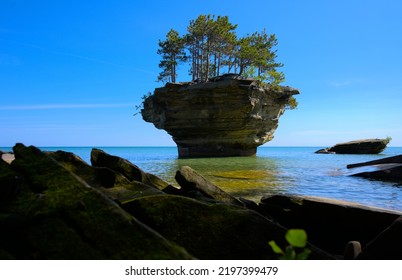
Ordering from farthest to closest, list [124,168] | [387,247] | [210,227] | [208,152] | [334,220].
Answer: [208,152]
[124,168]
[334,220]
[210,227]
[387,247]

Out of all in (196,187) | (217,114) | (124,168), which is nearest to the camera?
(196,187)

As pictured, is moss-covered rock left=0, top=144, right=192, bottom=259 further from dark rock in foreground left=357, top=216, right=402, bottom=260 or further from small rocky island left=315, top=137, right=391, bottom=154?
small rocky island left=315, top=137, right=391, bottom=154

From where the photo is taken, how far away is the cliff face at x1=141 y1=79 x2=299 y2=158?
125 feet

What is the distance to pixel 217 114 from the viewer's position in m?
39.6

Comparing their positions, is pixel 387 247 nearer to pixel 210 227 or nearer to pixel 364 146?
pixel 210 227

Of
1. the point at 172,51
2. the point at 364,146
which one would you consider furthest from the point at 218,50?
the point at 364,146

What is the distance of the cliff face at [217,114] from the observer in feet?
125

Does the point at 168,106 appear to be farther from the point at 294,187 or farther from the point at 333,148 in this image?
the point at 333,148

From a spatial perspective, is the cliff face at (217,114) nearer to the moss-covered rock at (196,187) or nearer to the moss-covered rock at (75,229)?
the moss-covered rock at (196,187)

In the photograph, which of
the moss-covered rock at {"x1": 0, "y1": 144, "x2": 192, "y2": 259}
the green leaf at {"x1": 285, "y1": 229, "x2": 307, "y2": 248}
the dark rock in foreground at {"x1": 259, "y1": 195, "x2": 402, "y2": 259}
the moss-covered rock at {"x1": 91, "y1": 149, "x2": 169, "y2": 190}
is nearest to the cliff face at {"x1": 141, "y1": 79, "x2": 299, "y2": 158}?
the moss-covered rock at {"x1": 91, "y1": 149, "x2": 169, "y2": 190}

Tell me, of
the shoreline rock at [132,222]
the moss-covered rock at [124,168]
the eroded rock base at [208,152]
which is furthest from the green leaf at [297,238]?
the eroded rock base at [208,152]
